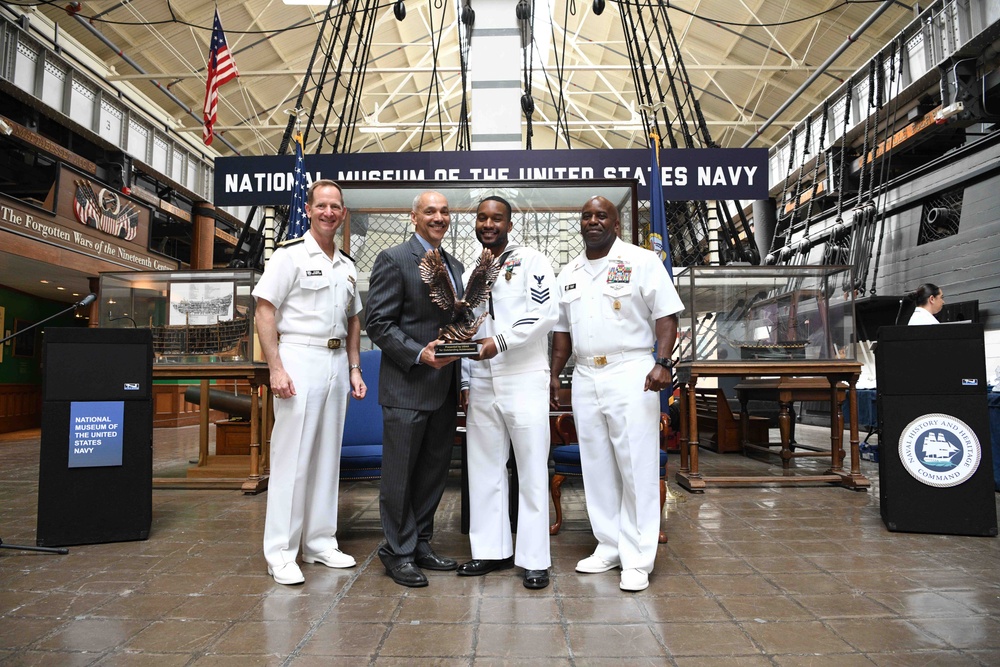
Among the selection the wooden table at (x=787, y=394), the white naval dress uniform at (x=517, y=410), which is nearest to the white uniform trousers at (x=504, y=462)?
the white naval dress uniform at (x=517, y=410)

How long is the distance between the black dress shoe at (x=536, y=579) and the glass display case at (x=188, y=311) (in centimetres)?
324

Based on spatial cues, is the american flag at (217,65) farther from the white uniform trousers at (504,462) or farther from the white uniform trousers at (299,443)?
the white uniform trousers at (504,462)

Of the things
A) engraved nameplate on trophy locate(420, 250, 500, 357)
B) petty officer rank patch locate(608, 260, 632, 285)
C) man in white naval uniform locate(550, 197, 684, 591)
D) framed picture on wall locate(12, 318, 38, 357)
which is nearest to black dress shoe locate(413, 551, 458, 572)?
man in white naval uniform locate(550, 197, 684, 591)

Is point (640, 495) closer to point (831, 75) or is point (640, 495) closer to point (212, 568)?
point (212, 568)

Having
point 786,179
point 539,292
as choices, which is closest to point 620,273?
point 539,292

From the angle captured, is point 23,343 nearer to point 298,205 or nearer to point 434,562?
point 298,205

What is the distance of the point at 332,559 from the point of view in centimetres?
288

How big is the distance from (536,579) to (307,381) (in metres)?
1.23

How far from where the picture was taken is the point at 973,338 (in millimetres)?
3418

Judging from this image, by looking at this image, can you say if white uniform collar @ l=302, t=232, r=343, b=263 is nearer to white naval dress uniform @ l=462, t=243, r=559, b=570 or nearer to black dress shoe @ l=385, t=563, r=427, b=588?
white naval dress uniform @ l=462, t=243, r=559, b=570

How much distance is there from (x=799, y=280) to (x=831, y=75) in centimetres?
904

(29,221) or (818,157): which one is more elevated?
(818,157)

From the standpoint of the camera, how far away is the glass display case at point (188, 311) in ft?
16.9

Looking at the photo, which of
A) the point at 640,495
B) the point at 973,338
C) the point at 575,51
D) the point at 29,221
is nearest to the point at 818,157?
the point at 575,51
